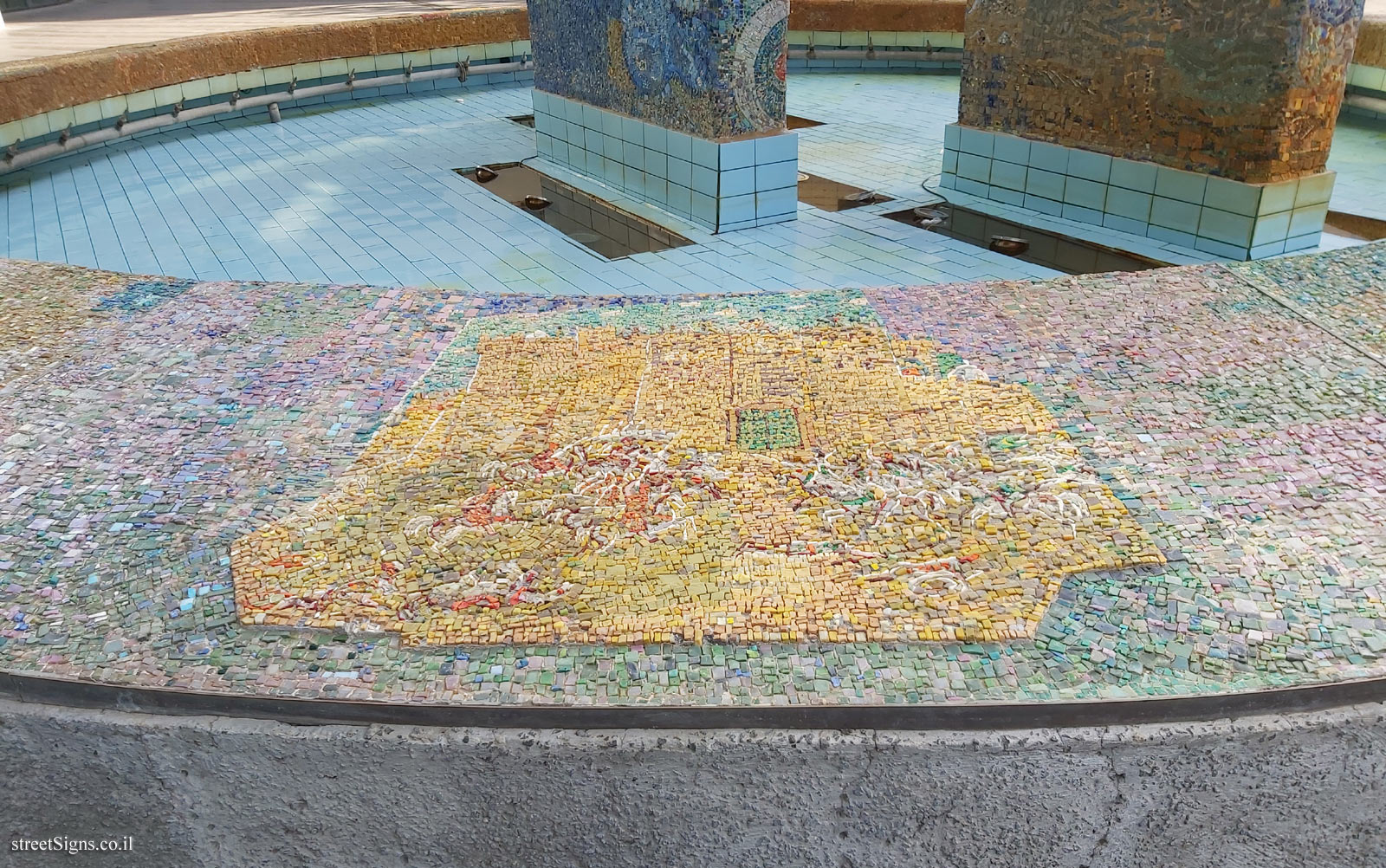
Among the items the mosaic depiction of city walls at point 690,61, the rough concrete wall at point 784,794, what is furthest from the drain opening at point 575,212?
the rough concrete wall at point 784,794

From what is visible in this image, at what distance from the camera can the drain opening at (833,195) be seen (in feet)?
20.8

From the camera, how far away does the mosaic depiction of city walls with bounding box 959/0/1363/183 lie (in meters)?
4.79

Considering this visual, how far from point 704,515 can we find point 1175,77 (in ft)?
12.8

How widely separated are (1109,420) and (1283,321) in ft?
4.41

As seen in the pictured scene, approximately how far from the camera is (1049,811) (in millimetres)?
2270

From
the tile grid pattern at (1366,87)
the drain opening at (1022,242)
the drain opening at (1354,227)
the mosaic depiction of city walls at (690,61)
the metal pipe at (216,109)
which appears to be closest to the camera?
the drain opening at (1022,242)

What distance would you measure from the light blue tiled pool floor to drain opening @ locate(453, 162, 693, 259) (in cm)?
13

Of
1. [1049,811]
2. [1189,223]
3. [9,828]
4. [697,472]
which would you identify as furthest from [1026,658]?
[1189,223]

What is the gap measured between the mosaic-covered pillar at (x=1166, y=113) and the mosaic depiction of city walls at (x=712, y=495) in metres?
0.69

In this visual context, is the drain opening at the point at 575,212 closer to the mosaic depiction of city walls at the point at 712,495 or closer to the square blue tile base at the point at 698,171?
the square blue tile base at the point at 698,171

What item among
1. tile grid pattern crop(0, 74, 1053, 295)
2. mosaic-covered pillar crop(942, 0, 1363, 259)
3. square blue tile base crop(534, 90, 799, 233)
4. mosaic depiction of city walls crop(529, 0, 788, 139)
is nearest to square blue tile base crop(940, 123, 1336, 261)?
mosaic-covered pillar crop(942, 0, 1363, 259)

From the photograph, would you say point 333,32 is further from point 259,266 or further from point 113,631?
point 113,631

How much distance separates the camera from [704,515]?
9.84 feet

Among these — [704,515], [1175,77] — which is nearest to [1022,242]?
[1175,77]
